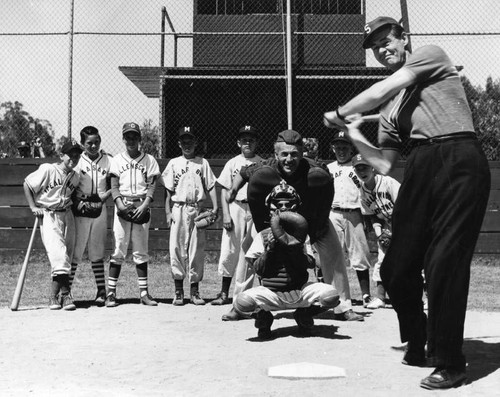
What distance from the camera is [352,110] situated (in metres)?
4.10

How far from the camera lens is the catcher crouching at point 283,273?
5.44 metres

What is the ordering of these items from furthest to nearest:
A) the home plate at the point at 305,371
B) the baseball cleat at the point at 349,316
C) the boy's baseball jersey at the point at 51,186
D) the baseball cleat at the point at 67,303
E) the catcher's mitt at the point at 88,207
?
the catcher's mitt at the point at 88,207 < the boy's baseball jersey at the point at 51,186 < the baseball cleat at the point at 67,303 < the baseball cleat at the point at 349,316 < the home plate at the point at 305,371

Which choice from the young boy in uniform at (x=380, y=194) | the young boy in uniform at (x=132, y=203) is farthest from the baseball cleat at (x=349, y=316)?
the young boy in uniform at (x=132, y=203)

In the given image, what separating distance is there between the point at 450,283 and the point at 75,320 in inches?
145

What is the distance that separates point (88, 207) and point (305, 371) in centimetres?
412

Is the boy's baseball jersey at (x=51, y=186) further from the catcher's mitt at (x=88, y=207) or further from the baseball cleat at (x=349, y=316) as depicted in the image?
the baseball cleat at (x=349, y=316)

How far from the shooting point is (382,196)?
297 inches

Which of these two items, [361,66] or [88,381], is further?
[361,66]

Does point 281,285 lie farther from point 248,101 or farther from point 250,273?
point 248,101

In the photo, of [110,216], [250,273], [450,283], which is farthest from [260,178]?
[110,216]

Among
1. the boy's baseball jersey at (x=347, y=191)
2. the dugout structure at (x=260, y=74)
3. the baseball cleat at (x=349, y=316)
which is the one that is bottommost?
the baseball cleat at (x=349, y=316)

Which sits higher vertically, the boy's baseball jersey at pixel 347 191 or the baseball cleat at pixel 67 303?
the boy's baseball jersey at pixel 347 191

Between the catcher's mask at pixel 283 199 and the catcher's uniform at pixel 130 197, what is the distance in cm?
243

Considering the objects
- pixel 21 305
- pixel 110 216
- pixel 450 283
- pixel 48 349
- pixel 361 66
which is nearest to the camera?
pixel 450 283
